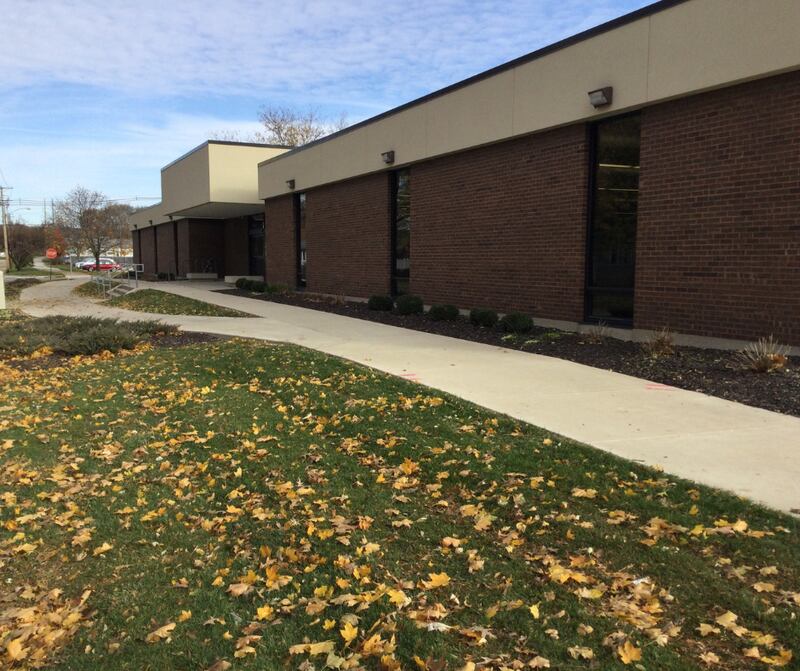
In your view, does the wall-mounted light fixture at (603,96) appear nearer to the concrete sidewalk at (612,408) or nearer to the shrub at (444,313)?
the concrete sidewalk at (612,408)

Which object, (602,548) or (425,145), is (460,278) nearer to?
(425,145)

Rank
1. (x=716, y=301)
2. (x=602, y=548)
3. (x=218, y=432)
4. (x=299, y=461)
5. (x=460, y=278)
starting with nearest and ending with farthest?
(x=602, y=548), (x=299, y=461), (x=218, y=432), (x=716, y=301), (x=460, y=278)

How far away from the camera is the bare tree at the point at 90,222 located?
60.5 meters

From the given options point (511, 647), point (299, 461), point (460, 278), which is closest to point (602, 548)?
point (511, 647)

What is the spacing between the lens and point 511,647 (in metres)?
2.83

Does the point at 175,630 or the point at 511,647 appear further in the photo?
the point at 175,630

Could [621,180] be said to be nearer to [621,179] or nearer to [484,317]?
[621,179]

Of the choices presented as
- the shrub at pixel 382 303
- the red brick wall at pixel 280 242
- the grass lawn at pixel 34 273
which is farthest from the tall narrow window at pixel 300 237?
the grass lawn at pixel 34 273

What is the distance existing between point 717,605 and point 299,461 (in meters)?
3.24

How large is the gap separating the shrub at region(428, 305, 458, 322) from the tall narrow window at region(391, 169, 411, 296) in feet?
8.66

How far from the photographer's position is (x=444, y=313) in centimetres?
1366

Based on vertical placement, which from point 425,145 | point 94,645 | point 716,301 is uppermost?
point 425,145

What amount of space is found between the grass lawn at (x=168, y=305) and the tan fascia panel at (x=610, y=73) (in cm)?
554

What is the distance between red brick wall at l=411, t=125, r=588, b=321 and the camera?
11406 millimetres
